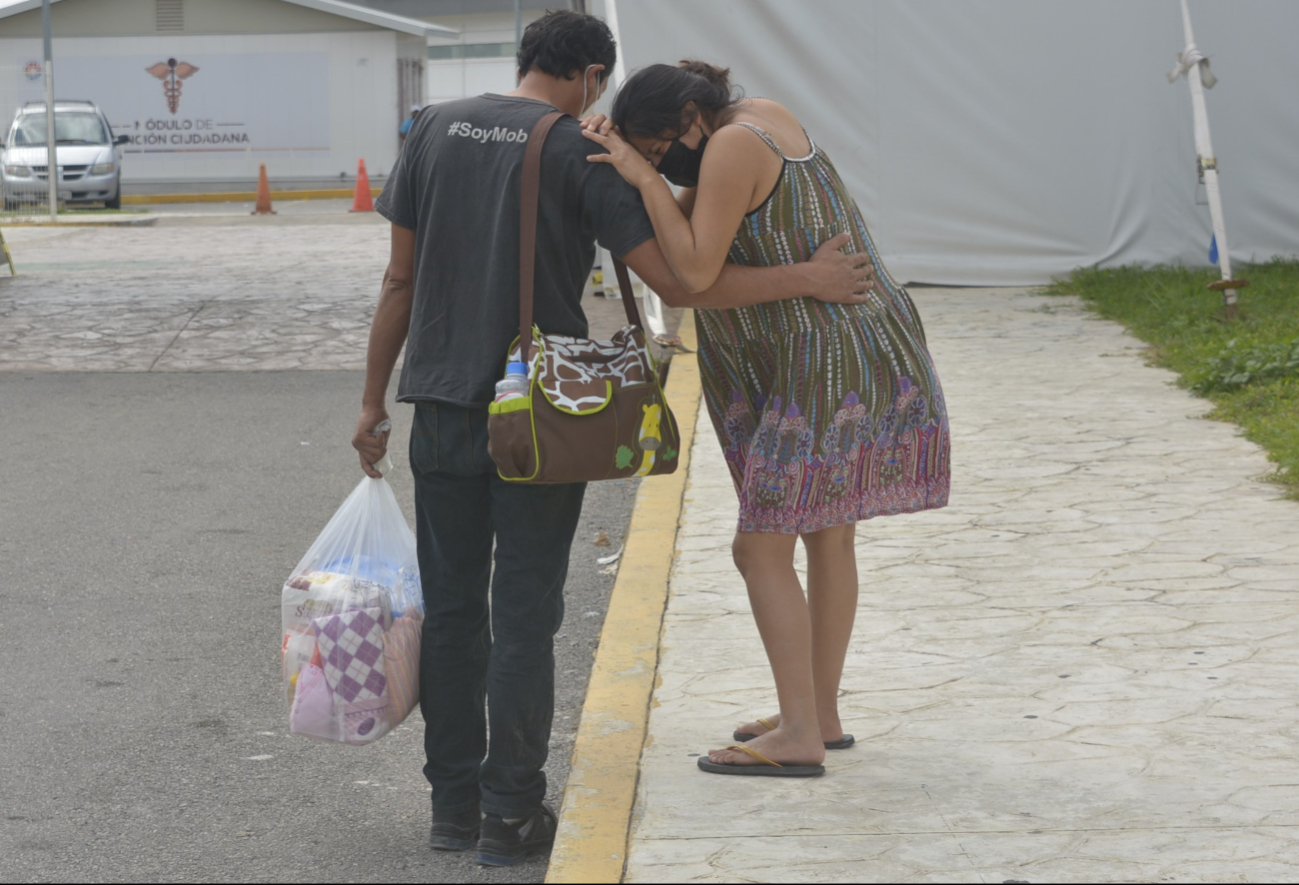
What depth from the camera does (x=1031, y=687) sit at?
4.01 meters

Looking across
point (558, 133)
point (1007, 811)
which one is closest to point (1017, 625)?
point (1007, 811)

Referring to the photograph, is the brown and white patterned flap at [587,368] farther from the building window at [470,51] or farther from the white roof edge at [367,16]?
the building window at [470,51]

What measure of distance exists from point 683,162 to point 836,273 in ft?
1.33

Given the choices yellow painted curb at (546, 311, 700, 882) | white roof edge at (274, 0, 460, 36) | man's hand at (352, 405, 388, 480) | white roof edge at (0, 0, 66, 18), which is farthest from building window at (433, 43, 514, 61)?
man's hand at (352, 405, 388, 480)

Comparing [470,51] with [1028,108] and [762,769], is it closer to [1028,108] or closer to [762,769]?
[1028,108]

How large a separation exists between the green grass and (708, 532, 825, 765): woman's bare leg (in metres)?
3.26

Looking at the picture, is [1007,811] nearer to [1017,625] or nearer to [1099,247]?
[1017,625]

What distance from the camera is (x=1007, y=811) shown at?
321 centimetres

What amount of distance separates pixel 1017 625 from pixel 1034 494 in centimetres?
165

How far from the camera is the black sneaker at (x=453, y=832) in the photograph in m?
3.33

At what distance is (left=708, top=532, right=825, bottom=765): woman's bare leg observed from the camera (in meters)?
3.36

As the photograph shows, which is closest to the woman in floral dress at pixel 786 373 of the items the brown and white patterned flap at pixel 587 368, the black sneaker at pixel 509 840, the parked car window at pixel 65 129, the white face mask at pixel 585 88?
the white face mask at pixel 585 88

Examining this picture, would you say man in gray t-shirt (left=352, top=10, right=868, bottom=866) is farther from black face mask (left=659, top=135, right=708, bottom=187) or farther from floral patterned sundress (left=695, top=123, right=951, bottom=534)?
black face mask (left=659, top=135, right=708, bottom=187)

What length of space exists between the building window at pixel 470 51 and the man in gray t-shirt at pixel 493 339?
114 feet
